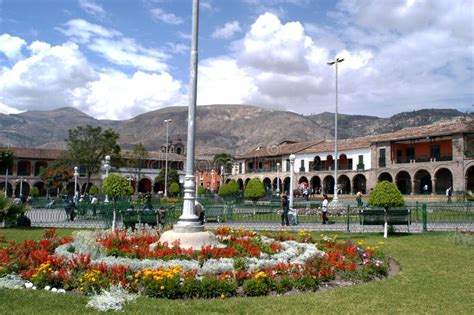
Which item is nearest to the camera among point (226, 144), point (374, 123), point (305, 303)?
point (305, 303)

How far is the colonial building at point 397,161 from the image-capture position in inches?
1411

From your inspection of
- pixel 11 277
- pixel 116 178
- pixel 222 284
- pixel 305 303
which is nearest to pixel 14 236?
pixel 116 178

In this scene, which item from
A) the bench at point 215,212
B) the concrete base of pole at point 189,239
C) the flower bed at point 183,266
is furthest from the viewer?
the bench at point 215,212

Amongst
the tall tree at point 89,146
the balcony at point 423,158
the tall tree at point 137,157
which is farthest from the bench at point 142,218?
the tall tree at point 137,157

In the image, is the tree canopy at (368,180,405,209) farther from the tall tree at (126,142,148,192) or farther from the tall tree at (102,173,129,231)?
the tall tree at (126,142,148,192)

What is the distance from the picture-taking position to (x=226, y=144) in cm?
19175

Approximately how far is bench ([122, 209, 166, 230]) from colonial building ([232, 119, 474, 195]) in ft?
60.2

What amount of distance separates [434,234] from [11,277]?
1282 centimetres

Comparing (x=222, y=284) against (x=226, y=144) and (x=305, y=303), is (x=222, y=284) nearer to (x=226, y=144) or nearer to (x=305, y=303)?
(x=305, y=303)

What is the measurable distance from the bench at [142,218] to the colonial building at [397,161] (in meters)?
18.4

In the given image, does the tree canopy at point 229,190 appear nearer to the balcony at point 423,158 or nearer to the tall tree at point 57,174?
the balcony at point 423,158

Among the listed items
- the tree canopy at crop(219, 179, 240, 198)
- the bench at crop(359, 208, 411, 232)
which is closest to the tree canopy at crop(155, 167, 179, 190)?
the tree canopy at crop(219, 179, 240, 198)

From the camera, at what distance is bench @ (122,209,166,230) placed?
50.6 feet

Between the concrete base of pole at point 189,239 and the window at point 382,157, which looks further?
the window at point 382,157
